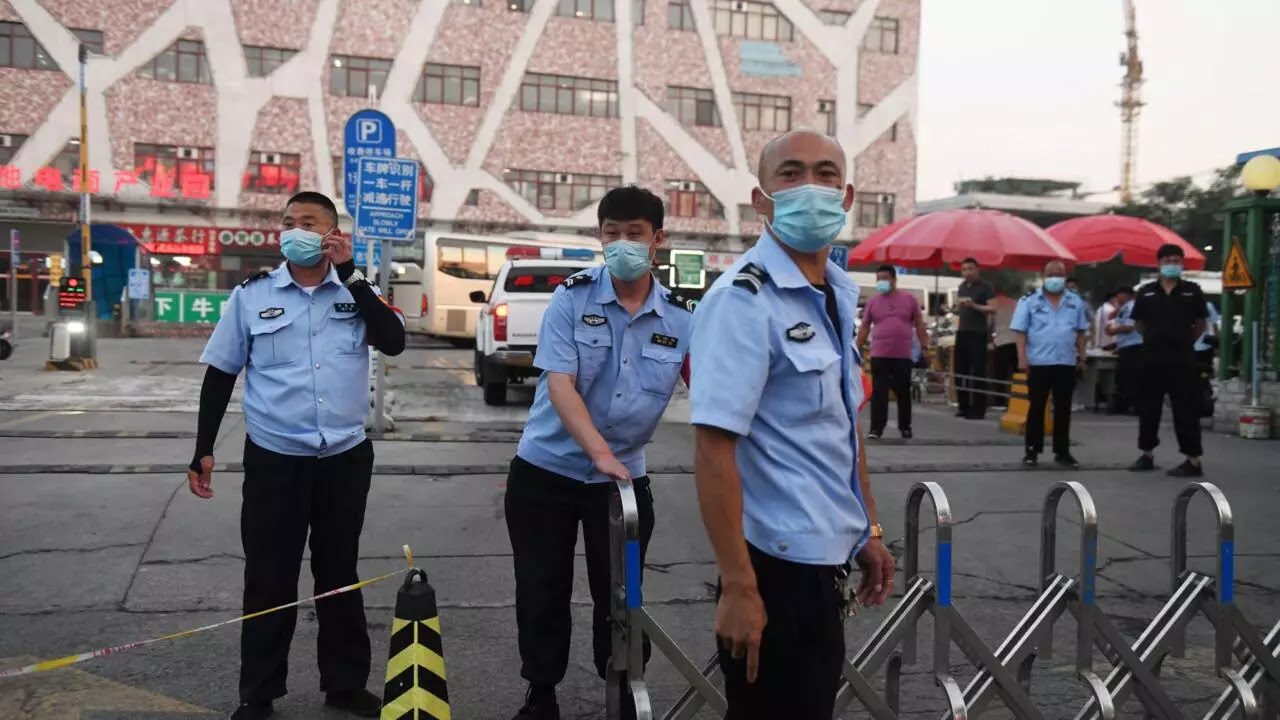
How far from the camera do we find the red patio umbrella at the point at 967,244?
14.1 m

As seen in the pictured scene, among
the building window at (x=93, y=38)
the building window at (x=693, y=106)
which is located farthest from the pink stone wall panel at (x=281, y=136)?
the building window at (x=693, y=106)

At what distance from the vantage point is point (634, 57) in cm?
4350

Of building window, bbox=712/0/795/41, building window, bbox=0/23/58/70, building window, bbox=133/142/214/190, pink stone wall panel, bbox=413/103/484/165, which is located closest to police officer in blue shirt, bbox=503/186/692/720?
building window, bbox=133/142/214/190

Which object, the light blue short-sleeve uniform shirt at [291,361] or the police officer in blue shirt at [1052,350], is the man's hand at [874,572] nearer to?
the light blue short-sleeve uniform shirt at [291,361]

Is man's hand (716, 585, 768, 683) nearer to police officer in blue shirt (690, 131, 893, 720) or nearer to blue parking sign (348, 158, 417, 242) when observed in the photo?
police officer in blue shirt (690, 131, 893, 720)

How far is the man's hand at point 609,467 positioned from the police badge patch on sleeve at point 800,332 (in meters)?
0.93

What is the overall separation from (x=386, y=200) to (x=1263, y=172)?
31.7 feet

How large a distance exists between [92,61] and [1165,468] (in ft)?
125

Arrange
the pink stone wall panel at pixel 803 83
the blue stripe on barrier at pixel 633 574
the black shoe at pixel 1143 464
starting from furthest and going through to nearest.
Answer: the pink stone wall panel at pixel 803 83, the black shoe at pixel 1143 464, the blue stripe on barrier at pixel 633 574

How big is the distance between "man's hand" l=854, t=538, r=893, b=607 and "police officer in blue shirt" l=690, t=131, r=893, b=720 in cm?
13

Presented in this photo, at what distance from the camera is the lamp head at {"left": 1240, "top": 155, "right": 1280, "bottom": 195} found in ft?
39.9

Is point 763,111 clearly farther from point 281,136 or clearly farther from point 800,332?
point 800,332

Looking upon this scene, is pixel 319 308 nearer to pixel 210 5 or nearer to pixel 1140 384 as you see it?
pixel 1140 384

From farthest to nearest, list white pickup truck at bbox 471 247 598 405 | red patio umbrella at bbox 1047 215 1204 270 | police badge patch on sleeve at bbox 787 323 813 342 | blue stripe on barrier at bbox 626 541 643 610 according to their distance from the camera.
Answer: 1. red patio umbrella at bbox 1047 215 1204 270
2. white pickup truck at bbox 471 247 598 405
3. blue stripe on barrier at bbox 626 541 643 610
4. police badge patch on sleeve at bbox 787 323 813 342
